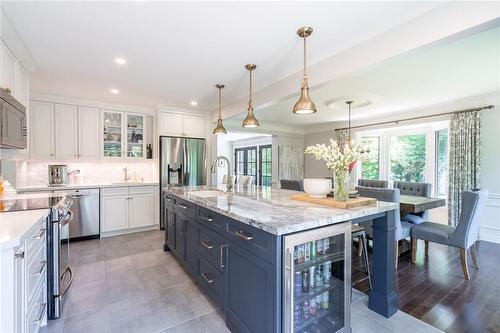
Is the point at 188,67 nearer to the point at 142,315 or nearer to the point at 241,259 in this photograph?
the point at 241,259

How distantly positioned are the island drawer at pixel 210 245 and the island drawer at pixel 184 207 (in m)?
0.24

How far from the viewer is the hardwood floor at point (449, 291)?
190 cm

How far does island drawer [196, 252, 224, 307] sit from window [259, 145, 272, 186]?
235 inches

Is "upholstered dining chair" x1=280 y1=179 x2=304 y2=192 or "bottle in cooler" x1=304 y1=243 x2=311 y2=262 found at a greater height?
"upholstered dining chair" x1=280 y1=179 x2=304 y2=192

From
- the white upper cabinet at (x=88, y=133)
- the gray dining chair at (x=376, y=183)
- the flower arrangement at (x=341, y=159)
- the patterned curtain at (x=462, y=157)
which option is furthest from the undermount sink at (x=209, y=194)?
the patterned curtain at (x=462, y=157)

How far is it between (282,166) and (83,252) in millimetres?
4983

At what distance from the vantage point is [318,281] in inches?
62.4

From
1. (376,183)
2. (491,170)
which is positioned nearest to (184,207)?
(376,183)

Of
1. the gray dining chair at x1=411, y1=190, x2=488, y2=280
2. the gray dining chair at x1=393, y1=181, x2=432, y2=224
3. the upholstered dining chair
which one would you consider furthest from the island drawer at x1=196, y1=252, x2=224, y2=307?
the gray dining chair at x1=393, y1=181, x2=432, y2=224

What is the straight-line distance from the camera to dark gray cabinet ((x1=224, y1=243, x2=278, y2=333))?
4.40ft

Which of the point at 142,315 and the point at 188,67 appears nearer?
the point at 142,315

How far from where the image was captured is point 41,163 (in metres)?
4.00

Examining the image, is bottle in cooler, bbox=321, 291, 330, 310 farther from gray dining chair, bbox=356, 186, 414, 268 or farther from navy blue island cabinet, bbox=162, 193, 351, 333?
gray dining chair, bbox=356, 186, 414, 268

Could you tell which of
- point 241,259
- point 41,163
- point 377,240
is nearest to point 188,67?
point 241,259
